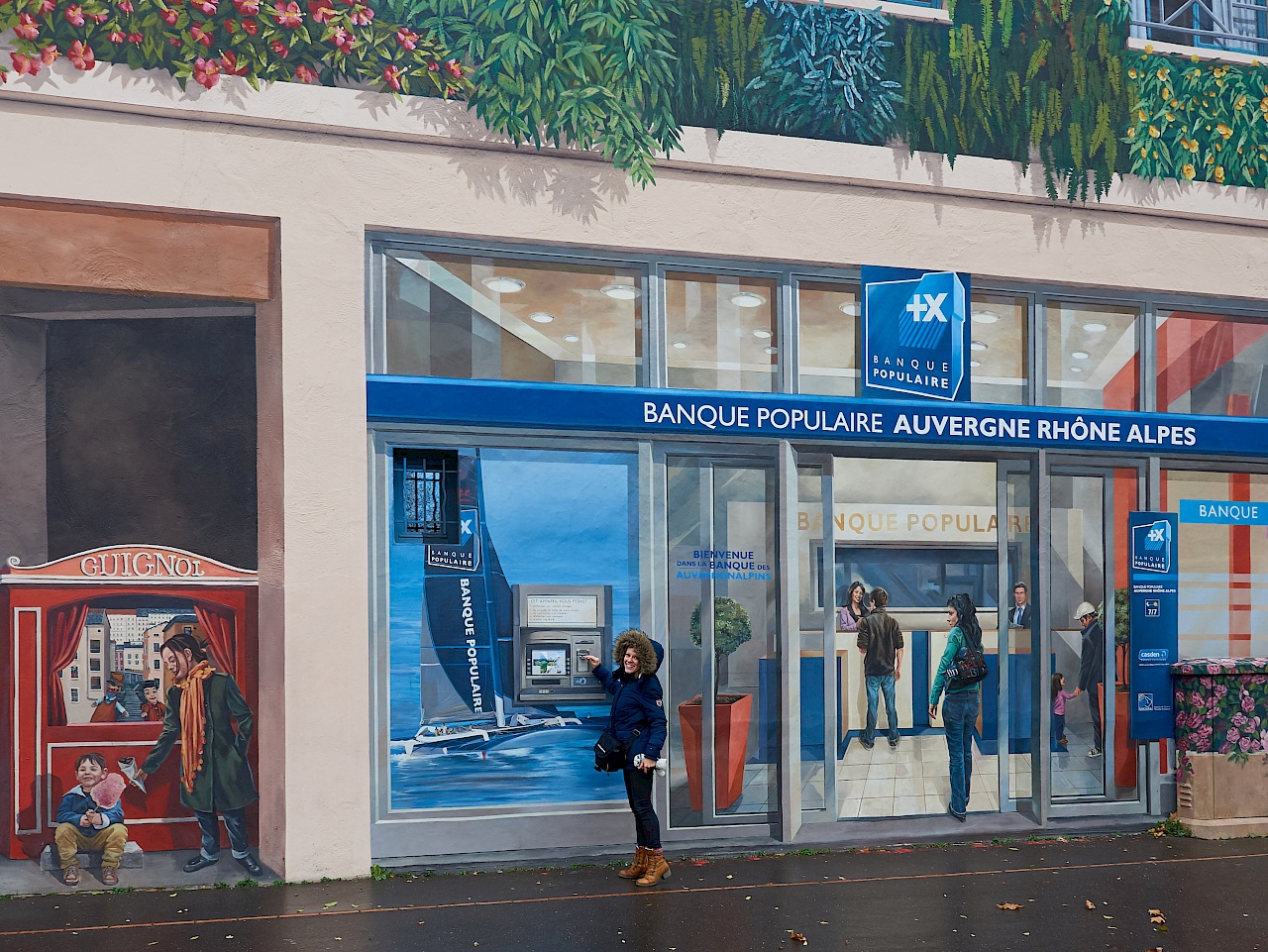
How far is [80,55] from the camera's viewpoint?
7727mm

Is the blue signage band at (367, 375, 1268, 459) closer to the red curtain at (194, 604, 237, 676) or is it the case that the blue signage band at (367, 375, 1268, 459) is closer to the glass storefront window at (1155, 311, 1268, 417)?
the glass storefront window at (1155, 311, 1268, 417)

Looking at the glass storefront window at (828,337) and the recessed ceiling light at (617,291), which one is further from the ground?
the recessed ceiling light at (617,291)

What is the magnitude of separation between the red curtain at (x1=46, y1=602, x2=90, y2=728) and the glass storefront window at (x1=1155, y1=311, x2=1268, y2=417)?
27.2 ft

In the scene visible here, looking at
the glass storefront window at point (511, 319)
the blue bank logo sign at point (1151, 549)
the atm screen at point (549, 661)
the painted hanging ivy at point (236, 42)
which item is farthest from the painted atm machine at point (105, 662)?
the blue bank logo sign at point (1151, 549)

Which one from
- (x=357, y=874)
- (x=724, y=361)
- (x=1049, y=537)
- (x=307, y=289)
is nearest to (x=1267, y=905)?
(x=1049, y=537)

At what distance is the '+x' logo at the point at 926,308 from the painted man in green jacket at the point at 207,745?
556cm

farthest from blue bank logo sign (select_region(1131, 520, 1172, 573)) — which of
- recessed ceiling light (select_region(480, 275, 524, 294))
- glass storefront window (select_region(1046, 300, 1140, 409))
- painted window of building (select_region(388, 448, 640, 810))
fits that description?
recessed ceiling light (select_region(480, 275, 524, 294))

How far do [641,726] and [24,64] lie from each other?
5.54 metres

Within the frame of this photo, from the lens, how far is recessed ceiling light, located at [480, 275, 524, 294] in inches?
347

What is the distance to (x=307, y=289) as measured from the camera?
27.0 feet

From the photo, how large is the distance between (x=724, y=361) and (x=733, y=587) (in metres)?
1.65

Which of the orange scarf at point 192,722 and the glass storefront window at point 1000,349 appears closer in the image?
the orange scarf at point 192,722

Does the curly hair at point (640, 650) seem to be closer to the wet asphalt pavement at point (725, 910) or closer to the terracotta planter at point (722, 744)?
the terracotta planter at point (722, 744)

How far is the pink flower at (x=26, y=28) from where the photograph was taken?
766cm
